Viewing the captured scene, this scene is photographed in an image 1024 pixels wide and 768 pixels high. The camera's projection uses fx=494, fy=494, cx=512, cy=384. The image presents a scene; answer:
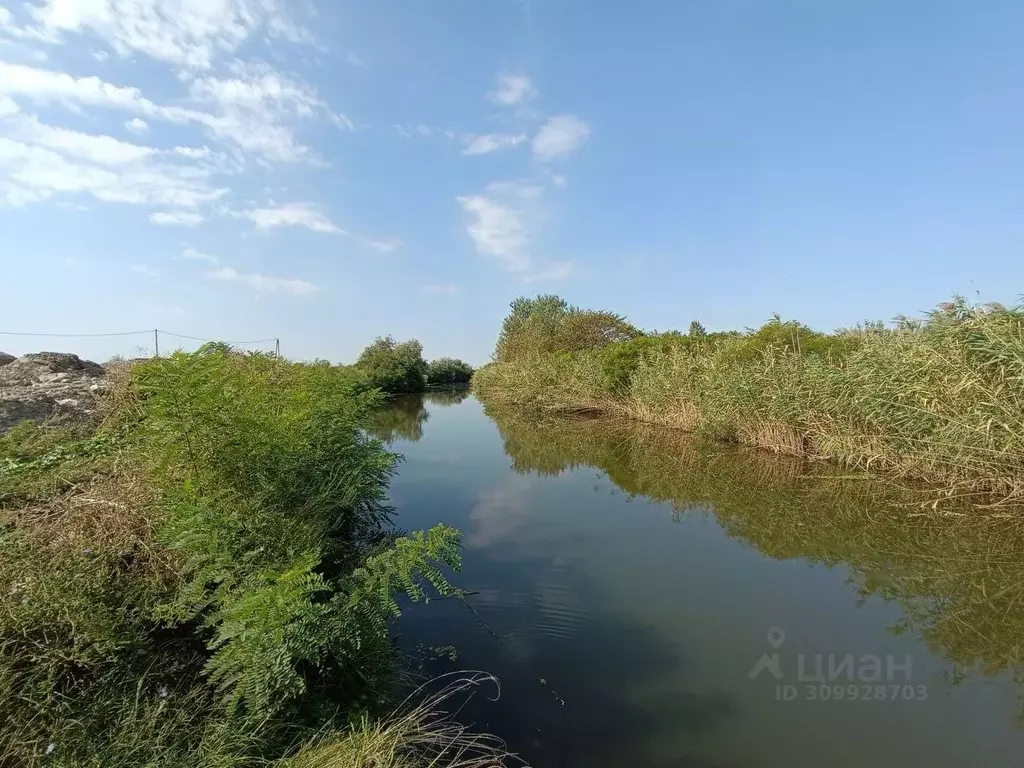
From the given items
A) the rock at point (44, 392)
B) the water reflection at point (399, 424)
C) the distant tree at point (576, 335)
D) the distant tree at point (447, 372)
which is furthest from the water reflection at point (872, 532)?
the distant tree at point (447, 372)

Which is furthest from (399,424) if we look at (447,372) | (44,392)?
(447,372)

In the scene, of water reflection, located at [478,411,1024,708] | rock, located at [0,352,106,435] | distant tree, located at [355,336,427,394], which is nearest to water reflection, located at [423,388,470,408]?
distant tree, located at [355,336,427,394]

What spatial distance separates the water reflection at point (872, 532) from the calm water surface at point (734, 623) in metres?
0.03

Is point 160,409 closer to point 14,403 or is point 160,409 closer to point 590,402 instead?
point 14,403

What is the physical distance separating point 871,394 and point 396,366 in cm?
3637

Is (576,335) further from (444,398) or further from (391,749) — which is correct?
(391,749)

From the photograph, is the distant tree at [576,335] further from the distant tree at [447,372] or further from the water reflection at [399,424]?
the distant tree at [447,372]

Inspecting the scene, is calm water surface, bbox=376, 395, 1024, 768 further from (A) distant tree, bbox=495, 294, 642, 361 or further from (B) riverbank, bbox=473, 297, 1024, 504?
(A) distant tree, bbox=495, 294, 642, 361

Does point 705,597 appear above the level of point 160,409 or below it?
below

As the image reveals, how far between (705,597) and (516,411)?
20.6 meters

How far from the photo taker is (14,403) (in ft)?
22.8

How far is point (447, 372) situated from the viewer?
200 ft

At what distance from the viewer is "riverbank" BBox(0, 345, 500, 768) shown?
225 centimetres

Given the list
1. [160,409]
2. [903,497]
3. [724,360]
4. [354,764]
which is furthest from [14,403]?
[724,360]
